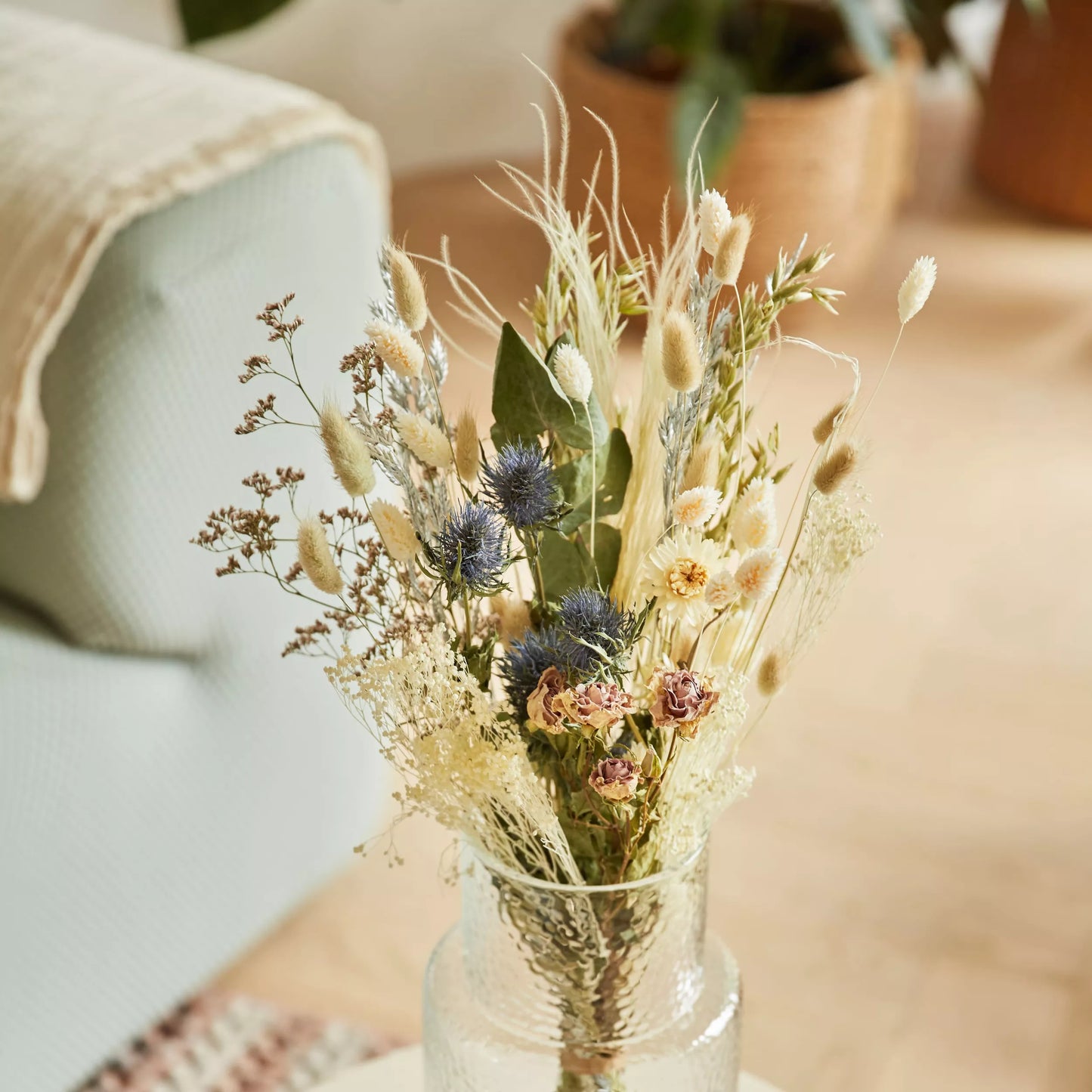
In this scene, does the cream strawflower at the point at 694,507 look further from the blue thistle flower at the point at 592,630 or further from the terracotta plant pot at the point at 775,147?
the terracotta plant pot at the point at 775,147

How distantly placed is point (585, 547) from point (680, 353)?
5.3 inches

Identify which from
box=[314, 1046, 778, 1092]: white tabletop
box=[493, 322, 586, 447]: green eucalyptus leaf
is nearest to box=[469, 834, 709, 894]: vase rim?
box=[493, 322, 586, 447]: green eucalyptus leaf

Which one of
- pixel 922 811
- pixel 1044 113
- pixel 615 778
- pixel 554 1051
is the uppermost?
pixel 615 778

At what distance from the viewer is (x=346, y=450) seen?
0.57 metres

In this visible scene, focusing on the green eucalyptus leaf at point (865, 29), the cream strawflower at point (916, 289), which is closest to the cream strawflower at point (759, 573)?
the cream strawflower at point (916, 289)

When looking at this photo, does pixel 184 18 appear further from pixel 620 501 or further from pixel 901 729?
pixel 620 501

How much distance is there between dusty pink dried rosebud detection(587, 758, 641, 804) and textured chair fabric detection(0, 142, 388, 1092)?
557mm

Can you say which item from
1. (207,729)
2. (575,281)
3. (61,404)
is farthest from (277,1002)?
(575,281)

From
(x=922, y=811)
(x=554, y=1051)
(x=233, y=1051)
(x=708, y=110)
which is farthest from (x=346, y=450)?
(x=708, y=110)

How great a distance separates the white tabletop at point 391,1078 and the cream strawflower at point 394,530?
463 mm

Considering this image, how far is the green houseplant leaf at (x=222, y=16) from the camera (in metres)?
2.08

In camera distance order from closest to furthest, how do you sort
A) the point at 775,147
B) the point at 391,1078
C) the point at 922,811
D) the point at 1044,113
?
the point at 391,1078
the point at 922,811
the point at 775,147
the point at 1044,113

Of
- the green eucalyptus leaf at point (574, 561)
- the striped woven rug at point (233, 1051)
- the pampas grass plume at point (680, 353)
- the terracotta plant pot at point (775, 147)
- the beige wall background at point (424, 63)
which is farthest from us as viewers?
the beige wall background at point (424, 63)

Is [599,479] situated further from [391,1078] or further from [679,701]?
[391,1078]
